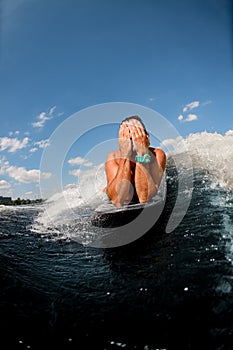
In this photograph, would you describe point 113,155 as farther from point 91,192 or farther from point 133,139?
point 91,192

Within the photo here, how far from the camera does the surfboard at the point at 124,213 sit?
12.1 ft

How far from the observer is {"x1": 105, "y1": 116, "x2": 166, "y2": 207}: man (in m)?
4.12

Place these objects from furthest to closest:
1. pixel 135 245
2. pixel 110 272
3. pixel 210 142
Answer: pixel 210 142 < pixel 135 245 < pixel 110 272

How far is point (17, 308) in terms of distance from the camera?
1.89 metres

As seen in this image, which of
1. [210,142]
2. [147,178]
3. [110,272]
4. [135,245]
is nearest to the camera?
[110,272]

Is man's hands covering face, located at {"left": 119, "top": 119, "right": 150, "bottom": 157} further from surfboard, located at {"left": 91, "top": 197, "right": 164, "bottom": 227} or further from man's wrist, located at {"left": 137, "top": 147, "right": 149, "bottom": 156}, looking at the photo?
surfboard, located at {"left": 91, "top": 197, "right": 164, "bottom": 227}

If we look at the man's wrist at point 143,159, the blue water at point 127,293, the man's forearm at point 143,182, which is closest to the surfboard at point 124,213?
the man's forearm at point 143,182

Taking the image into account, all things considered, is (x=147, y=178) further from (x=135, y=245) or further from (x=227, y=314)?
(x=227, y=314)

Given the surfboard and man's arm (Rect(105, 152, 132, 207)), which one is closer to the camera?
the surfboard

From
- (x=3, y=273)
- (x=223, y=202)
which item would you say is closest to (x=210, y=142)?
(x=223, y=202)

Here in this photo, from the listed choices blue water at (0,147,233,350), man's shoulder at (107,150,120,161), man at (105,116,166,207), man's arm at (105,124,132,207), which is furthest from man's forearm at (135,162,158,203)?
blue water at (0,147,233,350)

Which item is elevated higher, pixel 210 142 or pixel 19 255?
pixel 210 142

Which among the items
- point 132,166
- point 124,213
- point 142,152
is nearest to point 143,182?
point 132,166

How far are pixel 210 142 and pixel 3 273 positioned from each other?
11.4 meters
